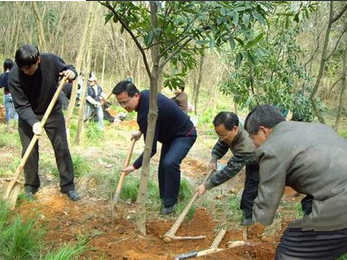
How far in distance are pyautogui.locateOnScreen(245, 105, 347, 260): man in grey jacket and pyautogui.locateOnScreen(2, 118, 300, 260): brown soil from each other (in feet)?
3.37

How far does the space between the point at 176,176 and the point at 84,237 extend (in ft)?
3.92

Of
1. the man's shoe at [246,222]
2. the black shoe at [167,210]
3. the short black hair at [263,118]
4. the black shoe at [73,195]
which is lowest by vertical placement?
the black shoe at [73,195]

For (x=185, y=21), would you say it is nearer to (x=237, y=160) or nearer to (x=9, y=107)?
(x=237, y=160)

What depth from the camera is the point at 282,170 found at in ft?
6.86

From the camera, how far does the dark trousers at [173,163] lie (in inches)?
154

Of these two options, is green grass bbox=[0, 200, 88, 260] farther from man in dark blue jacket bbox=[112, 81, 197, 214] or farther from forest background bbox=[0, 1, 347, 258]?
man in dark blue jacket bbox=[112, 81, 197, 214]

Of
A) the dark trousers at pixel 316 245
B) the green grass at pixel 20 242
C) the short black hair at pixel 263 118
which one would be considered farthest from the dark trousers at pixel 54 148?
the dark trousers at pixel 316 245

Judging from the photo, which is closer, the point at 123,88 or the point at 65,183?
the point at 123,88

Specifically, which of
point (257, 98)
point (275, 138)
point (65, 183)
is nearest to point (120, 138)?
point (257, 98)

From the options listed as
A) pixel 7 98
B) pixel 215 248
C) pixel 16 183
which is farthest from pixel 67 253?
pixel 7 98

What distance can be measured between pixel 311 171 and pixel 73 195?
2.90 m

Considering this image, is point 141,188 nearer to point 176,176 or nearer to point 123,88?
point 176,176

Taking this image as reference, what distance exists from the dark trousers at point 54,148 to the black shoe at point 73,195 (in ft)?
0.16

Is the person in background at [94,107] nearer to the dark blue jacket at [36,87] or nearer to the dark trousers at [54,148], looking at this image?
the dark trousers at [54,148]
